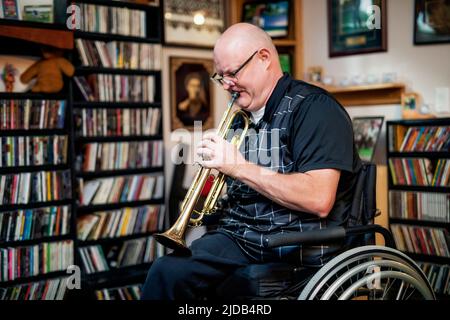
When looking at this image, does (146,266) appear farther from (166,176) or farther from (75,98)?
(75,98)

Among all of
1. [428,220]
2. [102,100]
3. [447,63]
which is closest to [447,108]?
[447,63]

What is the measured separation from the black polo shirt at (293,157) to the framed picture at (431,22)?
2.26 metres

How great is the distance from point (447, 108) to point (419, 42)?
54 centimetres

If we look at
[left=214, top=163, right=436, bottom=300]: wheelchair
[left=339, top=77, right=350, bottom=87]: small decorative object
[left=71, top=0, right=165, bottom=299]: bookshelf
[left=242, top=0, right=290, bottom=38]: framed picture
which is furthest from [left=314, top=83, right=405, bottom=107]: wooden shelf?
[left=214, top=163, right=436, bottom=300]: wheelchair

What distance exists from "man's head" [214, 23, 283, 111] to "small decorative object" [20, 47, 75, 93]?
172 centimetres

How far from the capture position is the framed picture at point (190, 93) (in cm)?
405

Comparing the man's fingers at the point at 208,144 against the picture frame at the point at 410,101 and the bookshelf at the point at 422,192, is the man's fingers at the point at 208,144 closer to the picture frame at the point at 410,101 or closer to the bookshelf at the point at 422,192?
the bookshelf at the point at 422,192

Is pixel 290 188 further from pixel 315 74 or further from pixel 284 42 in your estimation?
pixel 284 42

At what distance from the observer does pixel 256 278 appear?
1.58 metres

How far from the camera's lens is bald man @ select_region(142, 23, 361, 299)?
1.58 metres

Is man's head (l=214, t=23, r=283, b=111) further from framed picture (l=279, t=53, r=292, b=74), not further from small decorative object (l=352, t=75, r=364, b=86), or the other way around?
framed picture (l=279, t=53, r=292, b=74)

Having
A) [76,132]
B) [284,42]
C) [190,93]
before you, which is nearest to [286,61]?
[284,42]

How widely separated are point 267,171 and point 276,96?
31cm

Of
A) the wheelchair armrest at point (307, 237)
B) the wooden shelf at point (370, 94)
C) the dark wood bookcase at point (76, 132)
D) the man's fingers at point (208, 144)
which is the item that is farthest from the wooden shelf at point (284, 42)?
the wheelchair armrest at point (307, 237)
